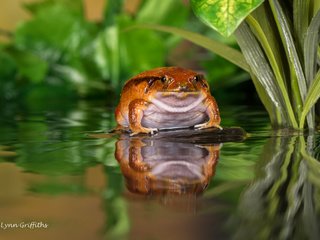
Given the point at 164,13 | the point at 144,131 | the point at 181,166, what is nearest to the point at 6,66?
the point at 164,13

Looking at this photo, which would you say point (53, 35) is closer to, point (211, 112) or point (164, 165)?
point (211, 112)

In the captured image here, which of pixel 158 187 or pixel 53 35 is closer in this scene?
pixel 158 187

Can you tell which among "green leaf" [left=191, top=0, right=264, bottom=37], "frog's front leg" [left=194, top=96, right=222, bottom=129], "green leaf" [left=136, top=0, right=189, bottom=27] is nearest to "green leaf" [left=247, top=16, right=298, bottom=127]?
"frog's front leg" [left=194, top=96, right=222, bottom=129]

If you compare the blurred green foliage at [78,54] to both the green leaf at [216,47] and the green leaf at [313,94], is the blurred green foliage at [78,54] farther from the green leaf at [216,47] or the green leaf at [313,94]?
the green leaf at [313,94]

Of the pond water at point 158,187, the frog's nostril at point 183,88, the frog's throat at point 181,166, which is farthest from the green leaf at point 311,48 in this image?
the frog's throat at point 181,166

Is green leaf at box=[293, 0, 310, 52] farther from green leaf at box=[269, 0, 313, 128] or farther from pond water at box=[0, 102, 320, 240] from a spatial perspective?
pond water at box=[0, 102, 320, 240]

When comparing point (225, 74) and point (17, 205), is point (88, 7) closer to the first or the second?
point (225, 74)
